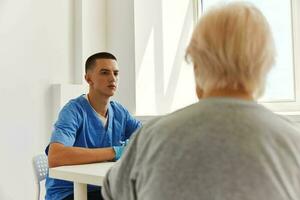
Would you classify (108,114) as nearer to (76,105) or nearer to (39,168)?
(76,105)

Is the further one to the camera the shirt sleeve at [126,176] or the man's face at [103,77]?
the man's face at [103,77]

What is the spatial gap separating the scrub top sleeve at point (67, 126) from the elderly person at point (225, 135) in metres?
1.01

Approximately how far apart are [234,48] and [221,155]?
219 millimetres

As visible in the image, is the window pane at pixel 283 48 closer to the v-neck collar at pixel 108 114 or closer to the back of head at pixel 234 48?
the v-neck collar at pixel 108 114

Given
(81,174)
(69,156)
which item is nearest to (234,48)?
(81,174)

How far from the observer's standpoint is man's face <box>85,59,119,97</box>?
2.10 m

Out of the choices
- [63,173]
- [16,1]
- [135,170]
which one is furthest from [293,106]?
[135,170]

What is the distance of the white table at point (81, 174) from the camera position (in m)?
1.48

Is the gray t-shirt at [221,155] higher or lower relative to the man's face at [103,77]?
lower

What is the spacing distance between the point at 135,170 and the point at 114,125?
1.28 meters

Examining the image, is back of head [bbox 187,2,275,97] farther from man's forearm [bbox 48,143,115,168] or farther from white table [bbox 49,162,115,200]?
man's forearm [bbox 48,143,115,168]

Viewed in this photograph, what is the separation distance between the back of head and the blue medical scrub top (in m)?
1.12

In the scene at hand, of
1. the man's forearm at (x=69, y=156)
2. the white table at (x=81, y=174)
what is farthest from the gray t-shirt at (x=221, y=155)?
the man's forearm at (x=69, y=156)

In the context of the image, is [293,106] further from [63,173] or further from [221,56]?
[221,56]
